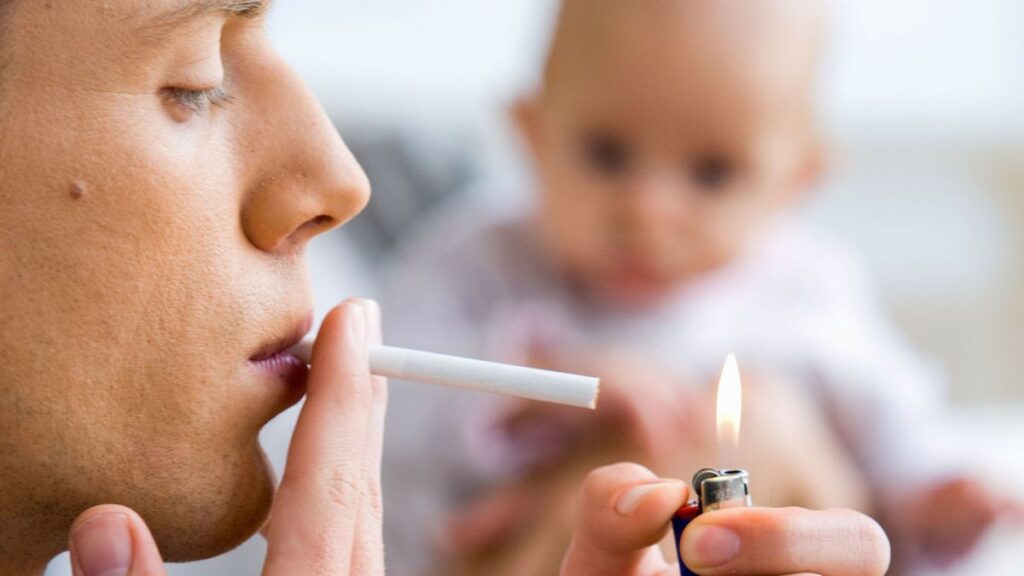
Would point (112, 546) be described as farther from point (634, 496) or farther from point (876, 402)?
point (876, 402)

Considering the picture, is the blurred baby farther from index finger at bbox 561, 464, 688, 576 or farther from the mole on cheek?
the mole on cheek

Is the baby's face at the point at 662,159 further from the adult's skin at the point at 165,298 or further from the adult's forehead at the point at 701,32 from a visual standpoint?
the adult's skin at the point at 165,298

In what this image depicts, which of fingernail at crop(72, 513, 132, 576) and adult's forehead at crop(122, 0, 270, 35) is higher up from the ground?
adult's forehead at crop(122, 0, 270, 35)

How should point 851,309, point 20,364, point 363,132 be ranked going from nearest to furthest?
point 20,364 < point 851,309 < point 363,132

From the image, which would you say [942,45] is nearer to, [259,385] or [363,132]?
[363,132]

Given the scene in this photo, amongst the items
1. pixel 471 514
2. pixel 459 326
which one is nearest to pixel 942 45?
pixel 459 326

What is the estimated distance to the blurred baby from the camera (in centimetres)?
152

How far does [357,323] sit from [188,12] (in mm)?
191

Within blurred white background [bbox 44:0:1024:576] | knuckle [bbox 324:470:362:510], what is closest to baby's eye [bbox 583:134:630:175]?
blurred white background [bbox 44:0:1024:576]

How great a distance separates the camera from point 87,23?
1.79 ft

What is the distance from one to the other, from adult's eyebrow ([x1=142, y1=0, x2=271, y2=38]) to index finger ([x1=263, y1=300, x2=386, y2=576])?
17cm

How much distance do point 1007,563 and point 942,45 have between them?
4.28 ft

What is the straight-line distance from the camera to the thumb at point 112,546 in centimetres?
53

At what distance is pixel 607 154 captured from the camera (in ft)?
5.29
